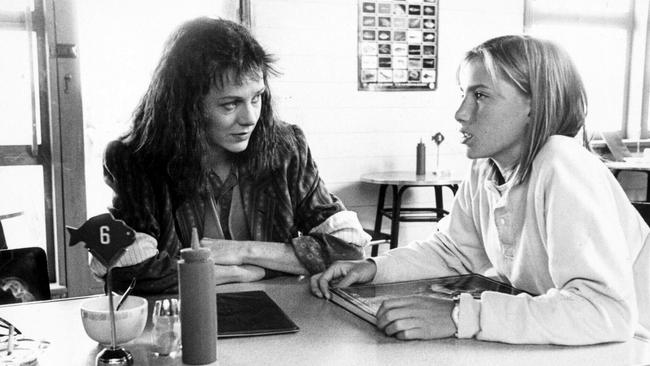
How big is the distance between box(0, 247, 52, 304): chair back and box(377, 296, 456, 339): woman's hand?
2.90 feet

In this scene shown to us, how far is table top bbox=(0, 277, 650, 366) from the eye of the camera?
983 mm

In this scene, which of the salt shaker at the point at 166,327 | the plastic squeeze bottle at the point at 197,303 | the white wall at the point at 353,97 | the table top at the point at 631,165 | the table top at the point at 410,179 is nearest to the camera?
the plastic squeeze bottle at the point at 197,303

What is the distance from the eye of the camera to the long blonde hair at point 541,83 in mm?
1323

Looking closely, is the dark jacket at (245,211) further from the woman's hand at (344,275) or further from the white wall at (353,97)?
A: the white wall at (353,97)

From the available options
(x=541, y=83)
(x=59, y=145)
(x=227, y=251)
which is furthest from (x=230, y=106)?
(x=59, y=145)

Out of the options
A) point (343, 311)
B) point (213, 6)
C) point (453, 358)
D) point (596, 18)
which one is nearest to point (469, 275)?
point (343, 311)

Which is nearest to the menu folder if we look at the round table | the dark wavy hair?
the dark wavy hair

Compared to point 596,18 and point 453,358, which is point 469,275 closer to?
point 453,358

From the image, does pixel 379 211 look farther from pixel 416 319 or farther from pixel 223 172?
pixel 416 319

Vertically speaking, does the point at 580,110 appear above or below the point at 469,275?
above

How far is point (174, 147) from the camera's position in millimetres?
1680

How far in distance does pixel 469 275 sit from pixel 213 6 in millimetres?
2834

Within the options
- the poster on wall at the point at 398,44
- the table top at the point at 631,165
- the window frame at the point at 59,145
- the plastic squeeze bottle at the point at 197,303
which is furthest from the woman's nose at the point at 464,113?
the table top at the point at 631,165

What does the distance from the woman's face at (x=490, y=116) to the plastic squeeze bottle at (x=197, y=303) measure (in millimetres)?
705
